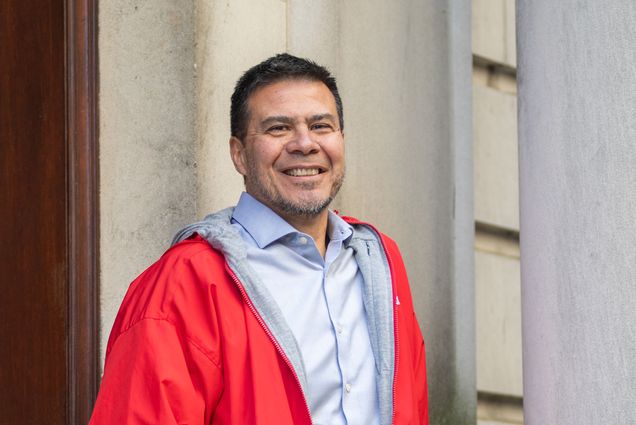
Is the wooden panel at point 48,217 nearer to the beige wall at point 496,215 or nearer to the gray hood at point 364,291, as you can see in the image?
the gray hood at point 364,291

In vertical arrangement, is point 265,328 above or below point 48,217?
below

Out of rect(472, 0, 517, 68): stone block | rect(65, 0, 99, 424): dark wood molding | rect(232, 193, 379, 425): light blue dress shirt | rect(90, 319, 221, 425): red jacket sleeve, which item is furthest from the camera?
rect(472, 0, 517, 68): stone block

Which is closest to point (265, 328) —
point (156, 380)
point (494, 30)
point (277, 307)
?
point (277, 307)

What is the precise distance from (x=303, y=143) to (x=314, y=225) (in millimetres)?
260

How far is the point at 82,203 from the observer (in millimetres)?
4777

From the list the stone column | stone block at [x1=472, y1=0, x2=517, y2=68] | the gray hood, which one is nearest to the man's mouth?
the gray hood

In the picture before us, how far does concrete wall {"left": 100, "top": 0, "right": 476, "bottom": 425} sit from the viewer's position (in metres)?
4.90

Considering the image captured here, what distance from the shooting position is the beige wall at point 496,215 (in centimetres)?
698

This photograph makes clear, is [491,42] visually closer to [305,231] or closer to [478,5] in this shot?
[478,5]

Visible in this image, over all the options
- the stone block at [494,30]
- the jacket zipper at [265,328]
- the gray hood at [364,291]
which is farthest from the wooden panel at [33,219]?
the stone block at [494,30]

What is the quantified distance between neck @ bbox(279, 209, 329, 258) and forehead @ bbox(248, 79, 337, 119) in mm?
312

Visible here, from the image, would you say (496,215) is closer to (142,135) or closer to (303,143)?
(142,135)

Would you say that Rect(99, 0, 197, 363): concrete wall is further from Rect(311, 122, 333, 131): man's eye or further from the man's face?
Rect(311, 122, 333, 131): man's eye

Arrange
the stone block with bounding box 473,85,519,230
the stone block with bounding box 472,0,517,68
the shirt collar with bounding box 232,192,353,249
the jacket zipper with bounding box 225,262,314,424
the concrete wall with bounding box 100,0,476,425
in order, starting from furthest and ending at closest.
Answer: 1. the stone block with bounding box 473,85,519,230
2. the stone block with bounding box 472,0,517,68
3. the concrete wall with bounding box 100,0,476,425
4. the shirt collar with bounding box 232,192,353,249
5. the jacket zipper with bounding box 225,262,314,424
